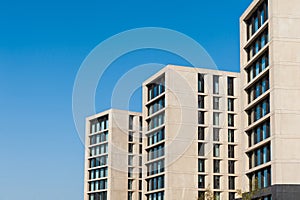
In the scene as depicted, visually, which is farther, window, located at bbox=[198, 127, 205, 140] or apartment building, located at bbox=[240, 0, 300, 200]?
window, located at bbox=[198, 127, 205, 140]

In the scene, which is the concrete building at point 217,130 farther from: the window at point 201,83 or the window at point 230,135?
the window at point 230,135

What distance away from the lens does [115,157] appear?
94.4 meters

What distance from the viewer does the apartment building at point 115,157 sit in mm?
90750

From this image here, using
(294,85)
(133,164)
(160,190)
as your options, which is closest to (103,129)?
(133,164)

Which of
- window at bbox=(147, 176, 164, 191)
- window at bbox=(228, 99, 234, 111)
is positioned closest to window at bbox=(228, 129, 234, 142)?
window at bbox=(228, 99, 234, 111)

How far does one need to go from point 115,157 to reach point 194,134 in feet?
75.4

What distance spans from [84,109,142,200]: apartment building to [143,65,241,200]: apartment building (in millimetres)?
12790

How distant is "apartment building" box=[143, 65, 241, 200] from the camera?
73.8m

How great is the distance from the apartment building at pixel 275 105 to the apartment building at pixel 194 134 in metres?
21.5

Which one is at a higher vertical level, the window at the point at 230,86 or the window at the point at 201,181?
the window at the point at 230,86

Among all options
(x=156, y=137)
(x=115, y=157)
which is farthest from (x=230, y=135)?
(x=115, y=157)

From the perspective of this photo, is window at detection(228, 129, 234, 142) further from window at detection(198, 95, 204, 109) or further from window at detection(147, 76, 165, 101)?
window at detection(147, 76, 165, 101)

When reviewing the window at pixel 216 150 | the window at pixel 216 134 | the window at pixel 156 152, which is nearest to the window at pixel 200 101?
the window at pixel 216 134

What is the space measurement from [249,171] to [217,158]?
76.9ft
